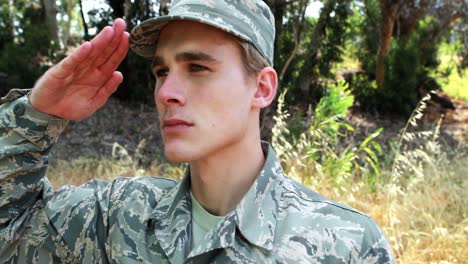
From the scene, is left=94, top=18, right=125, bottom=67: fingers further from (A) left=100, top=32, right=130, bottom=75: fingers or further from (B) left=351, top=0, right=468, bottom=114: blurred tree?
(B) left=351, top=0, right=468, bottom=114: blurred tree

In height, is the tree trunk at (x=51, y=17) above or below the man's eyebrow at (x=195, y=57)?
below

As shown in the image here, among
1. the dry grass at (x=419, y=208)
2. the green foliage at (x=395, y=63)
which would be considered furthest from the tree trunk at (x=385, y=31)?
the dry grass at (x=419, y=208)

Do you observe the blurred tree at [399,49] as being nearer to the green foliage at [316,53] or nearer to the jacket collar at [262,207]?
the green foliage at [316,53]

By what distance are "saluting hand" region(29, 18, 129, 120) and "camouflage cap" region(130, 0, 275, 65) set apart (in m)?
0.10

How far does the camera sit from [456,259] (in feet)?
11.8

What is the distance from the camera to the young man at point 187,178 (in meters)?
1.75

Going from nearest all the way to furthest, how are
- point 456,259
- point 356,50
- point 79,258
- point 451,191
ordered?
point 79,258
point 456,259
point 451,191
point 356,50

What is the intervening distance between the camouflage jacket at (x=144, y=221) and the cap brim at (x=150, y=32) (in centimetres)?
39

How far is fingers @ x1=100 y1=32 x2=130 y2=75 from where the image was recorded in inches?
75.4

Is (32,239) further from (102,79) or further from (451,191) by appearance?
(451,191)

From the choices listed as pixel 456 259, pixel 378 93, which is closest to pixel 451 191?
pixel 456 259

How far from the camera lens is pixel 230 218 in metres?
1.77

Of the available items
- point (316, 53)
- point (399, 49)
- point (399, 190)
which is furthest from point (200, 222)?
point (399, 49)

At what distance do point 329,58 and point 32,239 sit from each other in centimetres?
859
